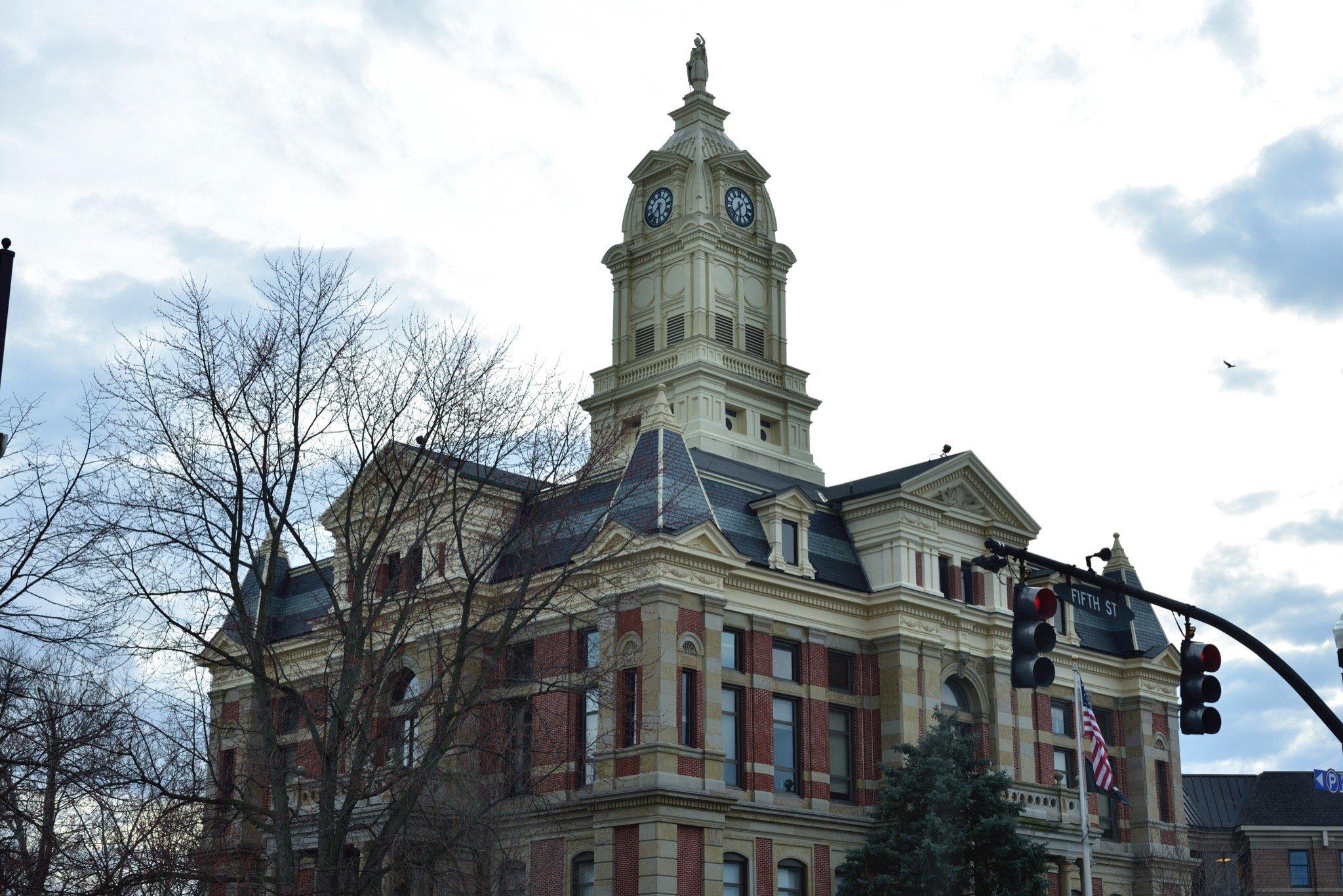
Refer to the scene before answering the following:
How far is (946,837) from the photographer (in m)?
45.0

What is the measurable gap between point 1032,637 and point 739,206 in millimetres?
46907

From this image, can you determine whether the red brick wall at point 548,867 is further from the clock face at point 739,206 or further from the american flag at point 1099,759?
the clock face at point 739,206

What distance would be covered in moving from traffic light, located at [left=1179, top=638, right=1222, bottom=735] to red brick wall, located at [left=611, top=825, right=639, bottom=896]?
24.5 meters

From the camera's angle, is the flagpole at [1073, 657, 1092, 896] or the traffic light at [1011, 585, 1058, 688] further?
the flagpole at [1073, 657, 1092, 896]

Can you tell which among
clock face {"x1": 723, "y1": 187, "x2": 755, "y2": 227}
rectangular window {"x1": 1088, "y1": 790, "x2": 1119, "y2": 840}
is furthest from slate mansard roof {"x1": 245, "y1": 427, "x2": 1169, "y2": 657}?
clock face {"x1": 723, "y1": 187, "x2": 755, "y2": 227}

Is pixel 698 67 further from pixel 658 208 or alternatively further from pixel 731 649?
pixel 731 649

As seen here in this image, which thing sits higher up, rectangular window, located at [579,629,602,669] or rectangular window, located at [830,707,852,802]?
rectangular window, located at [579,629,602,669]

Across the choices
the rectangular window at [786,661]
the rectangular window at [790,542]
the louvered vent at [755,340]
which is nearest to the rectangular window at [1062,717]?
the rectangular window at [786,661]

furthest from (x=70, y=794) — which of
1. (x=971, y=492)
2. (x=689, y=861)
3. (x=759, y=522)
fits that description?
(x=971, y=492)

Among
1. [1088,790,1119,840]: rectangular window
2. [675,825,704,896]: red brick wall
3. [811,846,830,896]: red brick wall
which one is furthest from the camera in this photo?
[1088,790,1119,840]: rectangular window

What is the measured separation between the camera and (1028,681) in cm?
1922

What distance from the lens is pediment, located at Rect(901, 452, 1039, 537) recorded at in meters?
53.5

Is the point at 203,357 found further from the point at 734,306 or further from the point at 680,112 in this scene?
the point at 680,112

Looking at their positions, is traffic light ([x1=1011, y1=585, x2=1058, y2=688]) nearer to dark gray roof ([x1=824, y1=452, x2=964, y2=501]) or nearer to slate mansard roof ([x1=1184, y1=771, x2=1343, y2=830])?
dark gray roof ([x1=824, y1=452, x2=964, y2=501])
